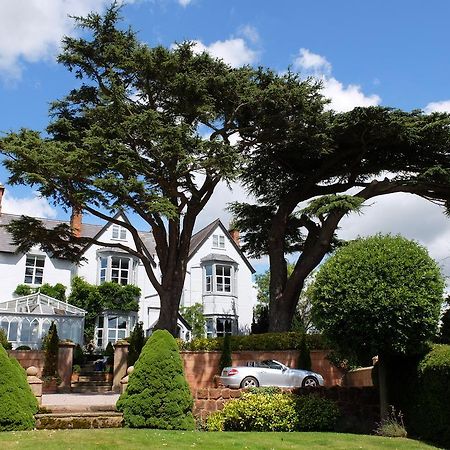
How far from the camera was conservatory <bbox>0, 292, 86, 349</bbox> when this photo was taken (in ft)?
98.1

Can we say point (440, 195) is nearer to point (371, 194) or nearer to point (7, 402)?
point (371, 194)

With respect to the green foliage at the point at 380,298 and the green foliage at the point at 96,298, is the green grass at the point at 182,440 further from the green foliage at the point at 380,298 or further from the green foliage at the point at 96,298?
the green foliage at the point at 96,298

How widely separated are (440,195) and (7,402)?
815 inches

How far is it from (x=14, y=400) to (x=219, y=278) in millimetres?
27529

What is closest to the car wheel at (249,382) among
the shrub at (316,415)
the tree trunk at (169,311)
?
the tree trunk at (169,311)

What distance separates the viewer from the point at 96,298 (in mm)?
35594

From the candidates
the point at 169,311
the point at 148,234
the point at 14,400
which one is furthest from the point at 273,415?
the point at 148,234

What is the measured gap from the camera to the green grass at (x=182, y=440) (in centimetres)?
984

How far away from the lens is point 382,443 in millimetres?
10836

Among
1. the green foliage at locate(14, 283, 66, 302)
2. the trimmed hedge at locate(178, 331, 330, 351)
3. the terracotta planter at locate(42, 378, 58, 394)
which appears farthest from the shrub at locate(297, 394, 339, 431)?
the green foliage at locate(14, 283, 66, 302)

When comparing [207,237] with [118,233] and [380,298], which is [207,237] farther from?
[380,298]

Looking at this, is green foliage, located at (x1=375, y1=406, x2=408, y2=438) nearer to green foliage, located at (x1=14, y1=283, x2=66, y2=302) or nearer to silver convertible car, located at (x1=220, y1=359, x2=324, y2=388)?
silver convertible car, located at (x1=220, y1=359, x2=324, y2=388)

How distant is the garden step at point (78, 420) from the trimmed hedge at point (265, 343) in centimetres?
1001

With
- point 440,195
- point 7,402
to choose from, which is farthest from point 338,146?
point 7,402
